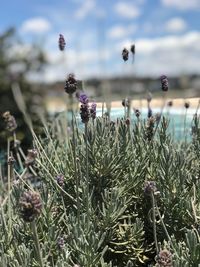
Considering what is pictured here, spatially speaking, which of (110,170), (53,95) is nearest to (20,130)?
(53,95)

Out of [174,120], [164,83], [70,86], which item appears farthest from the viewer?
[174,120]

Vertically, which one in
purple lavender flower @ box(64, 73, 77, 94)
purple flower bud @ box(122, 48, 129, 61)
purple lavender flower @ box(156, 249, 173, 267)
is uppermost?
purple flower bud @ box(122, 48, 129, 61)

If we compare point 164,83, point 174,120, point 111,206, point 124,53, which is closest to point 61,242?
point 111,206

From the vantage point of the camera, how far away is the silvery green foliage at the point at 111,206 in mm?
1966

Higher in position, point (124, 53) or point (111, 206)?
point (124, 53)

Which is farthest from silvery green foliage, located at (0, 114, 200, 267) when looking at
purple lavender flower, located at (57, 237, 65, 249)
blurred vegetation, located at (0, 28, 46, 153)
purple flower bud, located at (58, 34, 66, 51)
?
blurred vegetation, located at (0, 28, 46, 153)

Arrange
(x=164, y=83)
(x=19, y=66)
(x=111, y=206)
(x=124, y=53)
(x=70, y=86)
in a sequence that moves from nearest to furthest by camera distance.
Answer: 1. (x=70, y=86)
2. (x=111, y=206)
3. (x=164, y=83)
4. (x=124, y=53)
5. (x=19, y=66)

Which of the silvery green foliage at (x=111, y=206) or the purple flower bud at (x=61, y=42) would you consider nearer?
the silvery green foliage at (x=111, y=206)

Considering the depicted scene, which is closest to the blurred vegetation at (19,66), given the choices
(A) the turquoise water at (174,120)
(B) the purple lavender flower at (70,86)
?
(A) the turquoise water at (174,120)

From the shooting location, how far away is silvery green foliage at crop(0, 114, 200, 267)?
77.4 inches

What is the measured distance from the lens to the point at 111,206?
6.86 feet

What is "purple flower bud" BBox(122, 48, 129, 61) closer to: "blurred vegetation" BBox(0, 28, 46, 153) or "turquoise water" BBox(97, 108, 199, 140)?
"turquoise water" BBox(97, 108, 199, 140)

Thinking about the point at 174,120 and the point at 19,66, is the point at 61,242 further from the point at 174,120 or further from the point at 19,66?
A: the point at 19,66

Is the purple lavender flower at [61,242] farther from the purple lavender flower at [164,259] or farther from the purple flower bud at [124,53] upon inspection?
the purple flower bud at [124,53]
